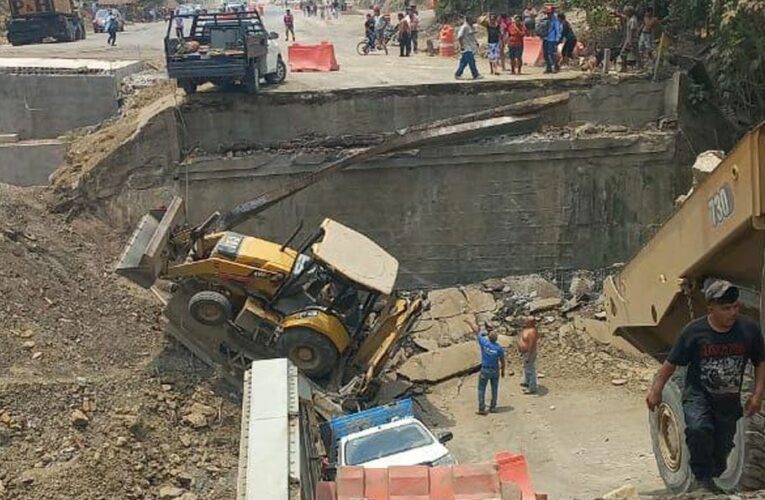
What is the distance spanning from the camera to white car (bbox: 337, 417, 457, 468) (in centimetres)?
904

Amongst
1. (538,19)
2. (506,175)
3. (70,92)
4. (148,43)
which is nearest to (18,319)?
(506,175)

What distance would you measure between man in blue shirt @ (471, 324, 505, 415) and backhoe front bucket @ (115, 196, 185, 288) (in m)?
4.51

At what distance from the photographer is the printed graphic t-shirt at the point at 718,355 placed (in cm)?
514

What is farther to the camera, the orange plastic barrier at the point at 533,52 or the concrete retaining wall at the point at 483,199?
the orange plastic barrier at the point at 533,52

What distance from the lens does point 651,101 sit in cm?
1753

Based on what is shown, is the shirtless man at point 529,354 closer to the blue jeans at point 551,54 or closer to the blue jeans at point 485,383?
the blue jeans at point 485,383

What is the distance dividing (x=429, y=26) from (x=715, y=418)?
28.8 m

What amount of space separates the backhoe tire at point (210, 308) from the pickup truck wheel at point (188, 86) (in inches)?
247

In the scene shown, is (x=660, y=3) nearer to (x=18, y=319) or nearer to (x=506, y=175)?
(x=506, y=175)

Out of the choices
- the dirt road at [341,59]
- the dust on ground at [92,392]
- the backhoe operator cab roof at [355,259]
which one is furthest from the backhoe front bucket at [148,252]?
the dirt road at [341,59]

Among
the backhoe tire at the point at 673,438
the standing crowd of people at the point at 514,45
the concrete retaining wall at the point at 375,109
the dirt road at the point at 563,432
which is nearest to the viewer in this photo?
the backhoe tire at the point at 673,438

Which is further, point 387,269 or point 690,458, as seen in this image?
point 387,269

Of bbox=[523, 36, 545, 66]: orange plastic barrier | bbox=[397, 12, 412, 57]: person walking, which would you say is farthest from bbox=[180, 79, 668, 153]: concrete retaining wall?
bbox=[397, 12, 412, 57]: person walking

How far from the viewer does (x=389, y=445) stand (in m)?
9.37
